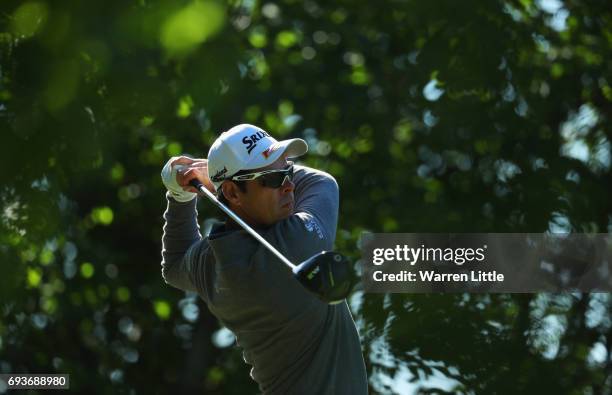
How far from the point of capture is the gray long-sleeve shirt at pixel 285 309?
3408 millimetres

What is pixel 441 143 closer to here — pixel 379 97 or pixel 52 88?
pixel 379 97

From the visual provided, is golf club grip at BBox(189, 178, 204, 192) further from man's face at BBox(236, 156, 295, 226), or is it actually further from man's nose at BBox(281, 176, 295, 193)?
man's nose at BBox(281, 176, 295, 193)

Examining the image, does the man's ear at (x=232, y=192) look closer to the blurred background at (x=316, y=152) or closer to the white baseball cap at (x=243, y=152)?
the white baseball cap at (x=243, y=152)

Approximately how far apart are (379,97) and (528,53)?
1.06 metres

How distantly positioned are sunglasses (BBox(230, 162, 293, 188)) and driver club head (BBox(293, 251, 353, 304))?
0.50 metres

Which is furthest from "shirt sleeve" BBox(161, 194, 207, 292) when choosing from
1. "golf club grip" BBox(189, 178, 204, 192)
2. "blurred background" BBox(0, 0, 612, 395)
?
"blurred background" BBox(0, 0, 612, 395)

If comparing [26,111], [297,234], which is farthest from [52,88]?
[297,234]

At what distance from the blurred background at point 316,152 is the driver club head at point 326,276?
3145 mm

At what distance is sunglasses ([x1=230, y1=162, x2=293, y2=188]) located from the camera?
3496 mm

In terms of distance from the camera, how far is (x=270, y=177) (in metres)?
3.50

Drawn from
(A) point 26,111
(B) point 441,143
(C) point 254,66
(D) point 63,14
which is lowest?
(B) point 441,143

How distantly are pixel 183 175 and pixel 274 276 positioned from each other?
0.58m

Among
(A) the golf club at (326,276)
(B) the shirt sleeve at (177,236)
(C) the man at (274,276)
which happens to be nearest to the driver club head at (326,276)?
(A) the golf club at (326,276)

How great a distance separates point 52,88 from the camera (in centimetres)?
627
